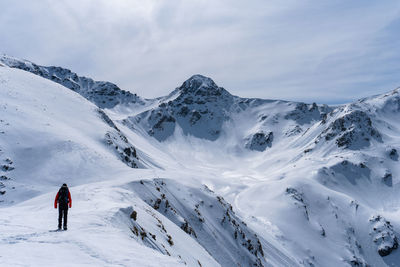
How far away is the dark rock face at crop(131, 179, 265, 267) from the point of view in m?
34.0

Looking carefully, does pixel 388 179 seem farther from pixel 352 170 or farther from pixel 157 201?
pixel 157 201

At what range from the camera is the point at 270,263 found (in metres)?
48.2

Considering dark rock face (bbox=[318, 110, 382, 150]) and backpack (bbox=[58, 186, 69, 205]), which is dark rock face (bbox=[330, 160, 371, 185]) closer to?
dark rock face (bbox=[318, 110, 382, 150])

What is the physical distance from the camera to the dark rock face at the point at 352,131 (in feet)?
551

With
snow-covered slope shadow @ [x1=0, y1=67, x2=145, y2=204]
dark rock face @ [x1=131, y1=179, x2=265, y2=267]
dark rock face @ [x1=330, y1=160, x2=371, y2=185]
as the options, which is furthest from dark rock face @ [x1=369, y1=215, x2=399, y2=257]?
snow-covered slope shadow @ [x1=0, y1=67, x2=145, y2=204]

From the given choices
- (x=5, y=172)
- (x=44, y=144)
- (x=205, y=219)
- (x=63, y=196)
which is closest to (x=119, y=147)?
(x=44, y=144)

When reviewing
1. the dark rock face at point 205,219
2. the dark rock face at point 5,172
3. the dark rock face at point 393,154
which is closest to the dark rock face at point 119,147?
the dark rock face at point 205,219

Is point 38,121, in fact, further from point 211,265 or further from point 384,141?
point 384,141

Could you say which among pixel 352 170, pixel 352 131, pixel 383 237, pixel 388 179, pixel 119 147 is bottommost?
pixel 383 237

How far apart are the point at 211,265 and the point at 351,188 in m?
119

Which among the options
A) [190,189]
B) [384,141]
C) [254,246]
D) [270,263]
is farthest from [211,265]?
[384,141]

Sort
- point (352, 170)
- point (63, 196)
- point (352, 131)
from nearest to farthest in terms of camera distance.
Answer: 1. point (63, 196)
2. point (352, 170)
3. point (352, 131)

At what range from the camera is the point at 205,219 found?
39.2m

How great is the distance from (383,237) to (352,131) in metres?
85.1
